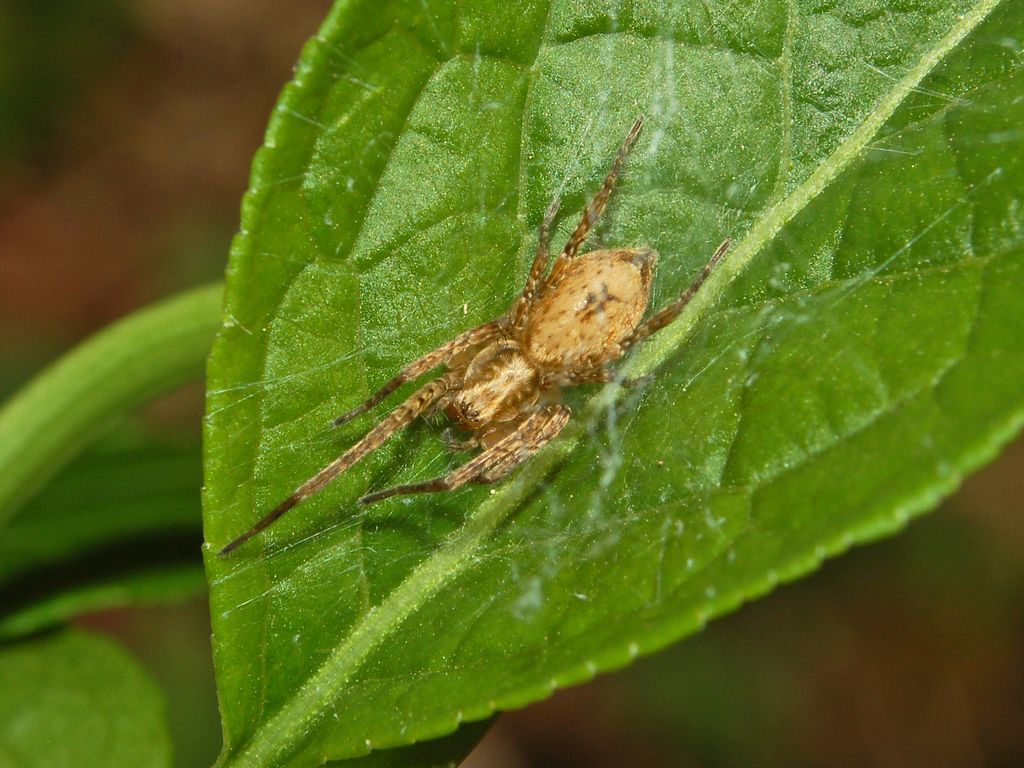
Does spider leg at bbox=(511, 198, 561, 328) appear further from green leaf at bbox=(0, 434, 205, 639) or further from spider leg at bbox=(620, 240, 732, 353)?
green leaf at bbox=(0, 434, 205, 639)

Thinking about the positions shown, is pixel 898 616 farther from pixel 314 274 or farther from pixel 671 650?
pixel 314 274

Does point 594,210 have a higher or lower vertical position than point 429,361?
higher

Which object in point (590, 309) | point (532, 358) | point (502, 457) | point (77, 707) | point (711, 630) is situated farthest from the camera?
point (711, 630)

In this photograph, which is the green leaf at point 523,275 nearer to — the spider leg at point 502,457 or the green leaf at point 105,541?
the spider leg at point 502,457

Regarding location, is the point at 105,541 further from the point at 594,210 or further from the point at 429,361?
the point at 594,210

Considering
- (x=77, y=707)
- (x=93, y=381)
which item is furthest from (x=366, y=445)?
(x=77, y=707)

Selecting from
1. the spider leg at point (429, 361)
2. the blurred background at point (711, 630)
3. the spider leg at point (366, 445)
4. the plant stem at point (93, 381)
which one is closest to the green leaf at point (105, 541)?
the plant stem at point (93, 381)
